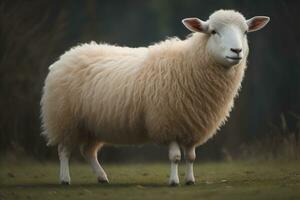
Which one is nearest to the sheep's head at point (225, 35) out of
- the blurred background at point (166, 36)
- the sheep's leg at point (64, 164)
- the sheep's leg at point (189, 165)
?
the sheep's leg at point (189, 165)

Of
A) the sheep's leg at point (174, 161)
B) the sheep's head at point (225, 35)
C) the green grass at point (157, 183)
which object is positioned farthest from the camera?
the sheep's leg at point (174, 161)

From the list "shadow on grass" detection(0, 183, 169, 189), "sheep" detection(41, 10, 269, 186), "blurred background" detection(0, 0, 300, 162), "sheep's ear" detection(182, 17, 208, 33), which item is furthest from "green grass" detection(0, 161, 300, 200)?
"sheep's ear" detection(182, 17, 208, 33)

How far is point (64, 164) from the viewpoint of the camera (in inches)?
404

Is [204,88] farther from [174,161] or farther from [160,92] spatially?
[174,161]

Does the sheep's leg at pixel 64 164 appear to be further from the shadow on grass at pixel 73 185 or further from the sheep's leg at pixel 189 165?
the sheep's leg at pixel 189 165

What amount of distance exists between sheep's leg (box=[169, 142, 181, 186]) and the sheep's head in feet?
3.39

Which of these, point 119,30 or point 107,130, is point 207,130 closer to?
point 107,130

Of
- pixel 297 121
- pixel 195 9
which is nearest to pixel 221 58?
pixel 297 121

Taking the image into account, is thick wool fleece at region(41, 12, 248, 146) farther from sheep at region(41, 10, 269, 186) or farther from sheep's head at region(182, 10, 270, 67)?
sheep's head at region(182, 10, 270, 67)

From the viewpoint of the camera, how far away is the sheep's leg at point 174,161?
9406 millimetres

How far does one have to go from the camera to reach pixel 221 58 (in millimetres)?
9461

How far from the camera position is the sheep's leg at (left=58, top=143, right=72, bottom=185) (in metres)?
10.1

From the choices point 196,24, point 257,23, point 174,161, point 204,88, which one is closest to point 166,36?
point 257,23

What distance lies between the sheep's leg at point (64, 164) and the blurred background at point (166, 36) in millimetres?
3918
